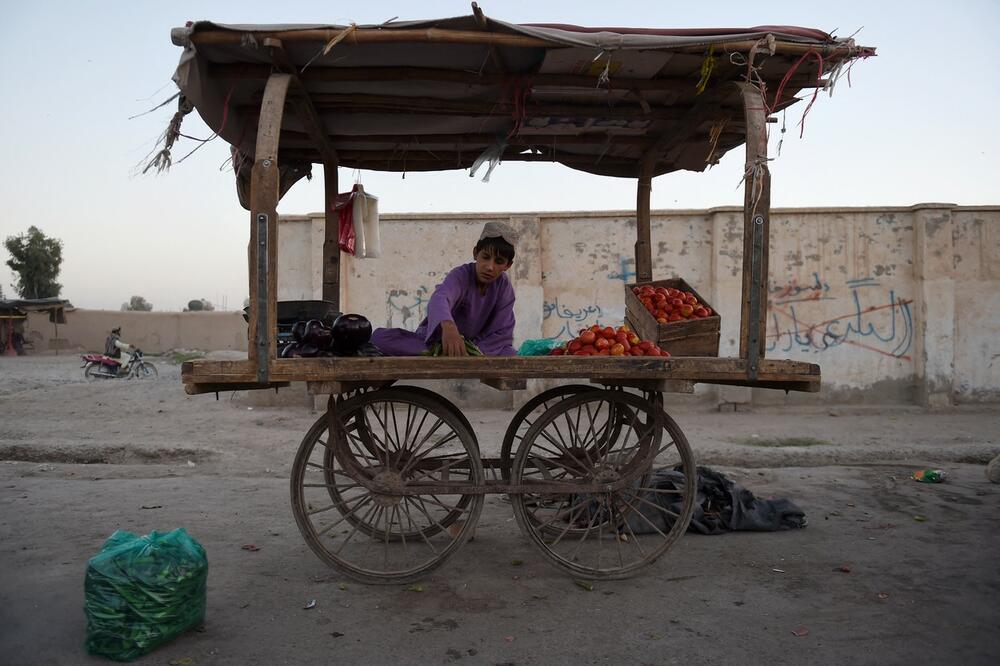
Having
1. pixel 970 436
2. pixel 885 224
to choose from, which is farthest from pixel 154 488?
pixel 885 224

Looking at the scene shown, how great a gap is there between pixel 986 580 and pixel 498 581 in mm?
2551

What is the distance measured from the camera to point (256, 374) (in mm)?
3244

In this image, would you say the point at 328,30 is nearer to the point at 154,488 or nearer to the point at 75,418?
the point at 154,488

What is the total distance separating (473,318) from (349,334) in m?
0.97

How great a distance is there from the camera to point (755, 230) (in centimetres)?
353

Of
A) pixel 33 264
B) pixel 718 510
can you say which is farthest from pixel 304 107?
pixel 33 264

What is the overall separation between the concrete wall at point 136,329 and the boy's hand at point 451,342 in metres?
26.6

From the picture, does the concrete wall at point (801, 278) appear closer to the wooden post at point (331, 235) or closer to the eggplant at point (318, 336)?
the wooden post at point (331, 235)

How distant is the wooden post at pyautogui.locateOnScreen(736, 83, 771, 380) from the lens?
3.50 m

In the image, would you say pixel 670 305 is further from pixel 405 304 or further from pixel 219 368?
pixel 405 304

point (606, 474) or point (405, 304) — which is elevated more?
point (405, 304)

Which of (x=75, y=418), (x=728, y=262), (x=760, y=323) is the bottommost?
(x=75, y=418)

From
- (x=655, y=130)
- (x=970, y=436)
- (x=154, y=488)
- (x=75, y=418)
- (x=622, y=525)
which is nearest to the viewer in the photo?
(x=622, y=525)

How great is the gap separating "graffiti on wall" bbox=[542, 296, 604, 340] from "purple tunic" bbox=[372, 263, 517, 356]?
619 cm
